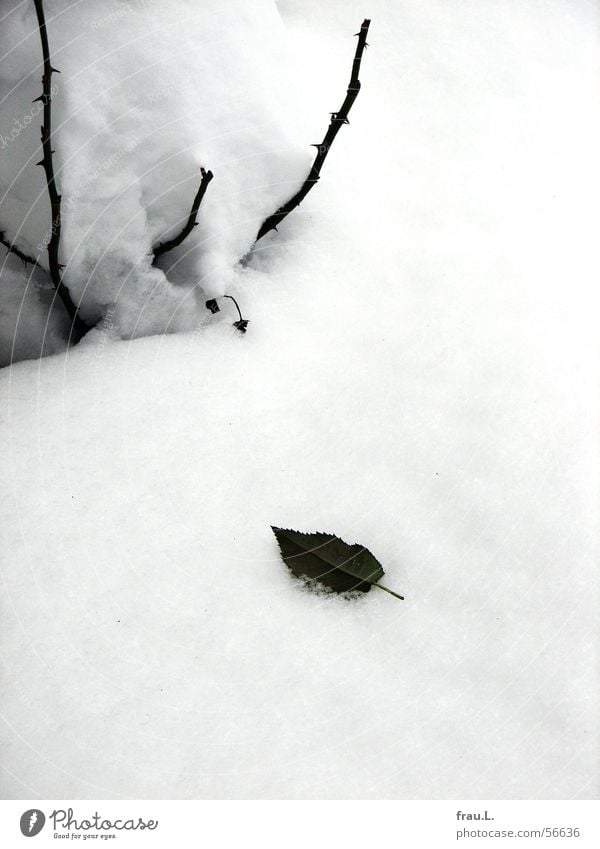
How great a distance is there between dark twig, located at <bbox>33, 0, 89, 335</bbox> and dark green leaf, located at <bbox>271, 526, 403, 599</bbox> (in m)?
0.40

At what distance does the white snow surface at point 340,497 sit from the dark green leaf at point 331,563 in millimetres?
17

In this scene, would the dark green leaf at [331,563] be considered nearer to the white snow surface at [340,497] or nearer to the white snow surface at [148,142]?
the white snow surface at [340,497]

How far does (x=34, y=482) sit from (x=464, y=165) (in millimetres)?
757

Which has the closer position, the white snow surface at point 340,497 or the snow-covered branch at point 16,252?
the white snow surface at point 340,497

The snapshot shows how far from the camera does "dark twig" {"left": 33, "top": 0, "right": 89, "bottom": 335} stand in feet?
2.46

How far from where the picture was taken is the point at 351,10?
1166mm

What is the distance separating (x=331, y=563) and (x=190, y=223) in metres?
0.45

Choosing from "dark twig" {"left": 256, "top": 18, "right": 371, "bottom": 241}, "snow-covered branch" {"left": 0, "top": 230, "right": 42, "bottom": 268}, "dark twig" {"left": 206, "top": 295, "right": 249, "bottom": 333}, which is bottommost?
"dark twig" {"left": 206, "top": 295, "right": 249, "bottom": 333}

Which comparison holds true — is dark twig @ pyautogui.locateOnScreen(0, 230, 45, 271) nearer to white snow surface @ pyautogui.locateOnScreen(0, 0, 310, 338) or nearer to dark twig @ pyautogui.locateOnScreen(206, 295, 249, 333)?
white snow surface @ pyautogui.locateOnScreen(0, 0, 310, 338)

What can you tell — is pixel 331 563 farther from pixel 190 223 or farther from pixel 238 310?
pixel 190 223

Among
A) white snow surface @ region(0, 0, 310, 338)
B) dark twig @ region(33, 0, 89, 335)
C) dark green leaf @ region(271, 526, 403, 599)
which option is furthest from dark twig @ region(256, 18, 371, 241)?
dark green leaf @ region(271, 526, 403, 599)

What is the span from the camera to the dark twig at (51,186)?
75 centimetres

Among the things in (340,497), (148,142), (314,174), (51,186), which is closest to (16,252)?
(51,186)

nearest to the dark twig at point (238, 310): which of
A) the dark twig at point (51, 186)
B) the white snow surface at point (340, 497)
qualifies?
the white snow surface at point (340, 497)
